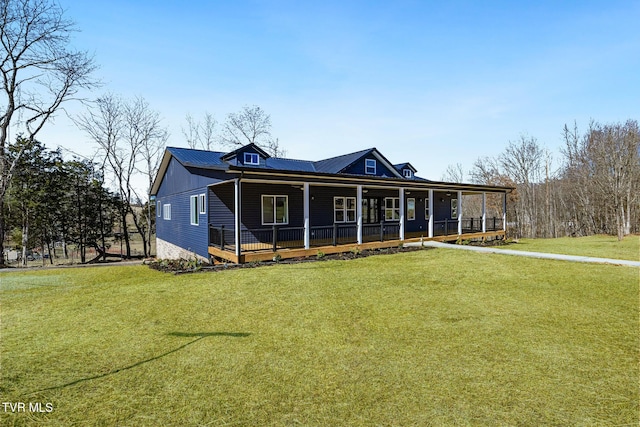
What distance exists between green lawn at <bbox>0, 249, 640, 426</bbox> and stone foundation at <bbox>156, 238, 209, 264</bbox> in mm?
6598

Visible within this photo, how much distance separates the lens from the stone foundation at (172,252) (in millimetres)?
14842

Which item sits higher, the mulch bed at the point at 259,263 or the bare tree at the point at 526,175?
the bare tree at the point at 526,175

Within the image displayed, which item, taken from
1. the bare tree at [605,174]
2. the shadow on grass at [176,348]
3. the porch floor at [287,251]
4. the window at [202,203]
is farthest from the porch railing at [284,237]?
the bare tree at [605,174]

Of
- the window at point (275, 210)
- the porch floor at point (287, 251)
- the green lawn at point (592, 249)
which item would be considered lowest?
the green lawn at point (592, 249)

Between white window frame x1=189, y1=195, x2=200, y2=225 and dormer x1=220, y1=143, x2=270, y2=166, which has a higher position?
Result: dormer x1=220, y1=143, x2=270, y2=166

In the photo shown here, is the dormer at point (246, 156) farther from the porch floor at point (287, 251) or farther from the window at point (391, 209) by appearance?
the window at point (391, 209)

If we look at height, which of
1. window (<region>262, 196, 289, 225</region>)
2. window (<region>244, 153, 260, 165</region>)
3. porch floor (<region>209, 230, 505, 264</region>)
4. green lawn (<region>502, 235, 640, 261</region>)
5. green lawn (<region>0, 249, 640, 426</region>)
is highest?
window (<region>244, 153, 260, 165</region>)

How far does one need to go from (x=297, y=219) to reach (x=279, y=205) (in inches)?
46.0

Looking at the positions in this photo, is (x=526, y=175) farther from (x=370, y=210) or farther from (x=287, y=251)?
(x=287, y=251)

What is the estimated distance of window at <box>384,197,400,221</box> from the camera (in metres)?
18.6

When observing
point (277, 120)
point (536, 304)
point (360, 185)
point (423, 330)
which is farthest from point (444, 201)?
point (277, 120)

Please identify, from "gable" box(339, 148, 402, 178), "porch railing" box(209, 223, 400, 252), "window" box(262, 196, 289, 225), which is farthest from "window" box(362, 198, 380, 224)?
"window" box(262, 196, 289, 225)

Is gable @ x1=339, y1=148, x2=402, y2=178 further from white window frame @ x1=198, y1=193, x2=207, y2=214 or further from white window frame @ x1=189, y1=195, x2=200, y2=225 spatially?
white window frame @ x1=189, y1=195, x2=200, y2=225

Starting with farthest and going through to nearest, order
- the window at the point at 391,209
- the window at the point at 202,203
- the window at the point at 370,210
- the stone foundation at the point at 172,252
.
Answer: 1. the window at the point at 391,209
2. the window at the point at 370,210
3. the stone foundation at the point at 172,252
4. the window at the point at 202,203
